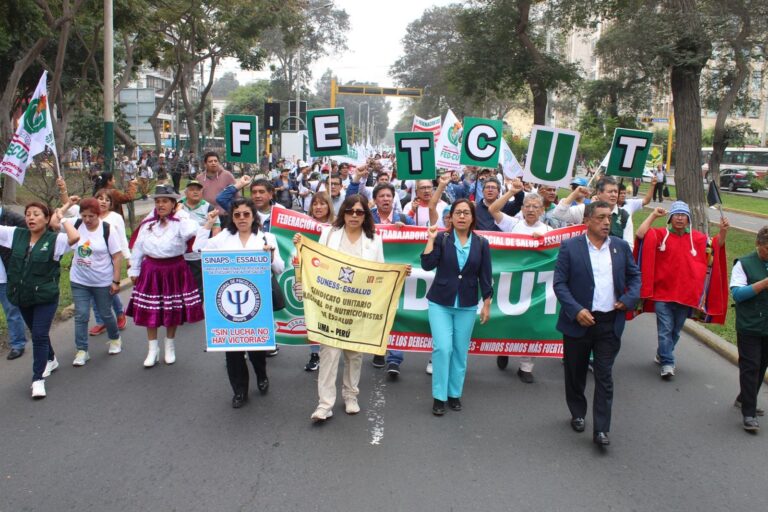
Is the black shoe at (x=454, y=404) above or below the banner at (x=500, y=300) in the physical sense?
below

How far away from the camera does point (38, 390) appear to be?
19.5ft

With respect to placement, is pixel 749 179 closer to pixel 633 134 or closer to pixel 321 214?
pixel 633 134

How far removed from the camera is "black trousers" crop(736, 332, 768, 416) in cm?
561

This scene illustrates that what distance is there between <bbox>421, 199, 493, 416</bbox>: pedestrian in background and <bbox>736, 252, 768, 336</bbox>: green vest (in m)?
1.99

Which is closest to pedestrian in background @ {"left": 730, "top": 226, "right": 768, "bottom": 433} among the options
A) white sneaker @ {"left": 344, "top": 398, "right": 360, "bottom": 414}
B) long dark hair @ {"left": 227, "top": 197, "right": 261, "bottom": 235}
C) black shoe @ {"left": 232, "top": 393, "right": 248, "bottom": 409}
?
white sneaker @ {"left": 344, "top": 398, "right": 360, "bottom": 414}

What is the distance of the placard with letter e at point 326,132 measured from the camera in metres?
8.27

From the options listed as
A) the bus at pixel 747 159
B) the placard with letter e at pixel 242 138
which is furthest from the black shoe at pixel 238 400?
the bus at pixel 747 159

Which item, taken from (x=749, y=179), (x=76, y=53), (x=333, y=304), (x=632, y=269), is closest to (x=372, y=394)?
(x=333, y=304)

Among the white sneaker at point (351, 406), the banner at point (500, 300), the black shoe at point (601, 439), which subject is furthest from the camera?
the banner at point (500, 300)

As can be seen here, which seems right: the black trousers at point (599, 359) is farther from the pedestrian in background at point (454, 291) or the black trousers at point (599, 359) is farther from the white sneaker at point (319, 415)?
the white sneaker at point (319, 415)

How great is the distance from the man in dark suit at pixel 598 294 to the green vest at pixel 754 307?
1.08 m

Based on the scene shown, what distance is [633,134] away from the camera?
764cm

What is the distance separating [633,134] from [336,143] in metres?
3.31

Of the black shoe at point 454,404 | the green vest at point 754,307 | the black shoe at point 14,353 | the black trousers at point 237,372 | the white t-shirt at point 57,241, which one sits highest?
the white t-shirt at point 57,241
